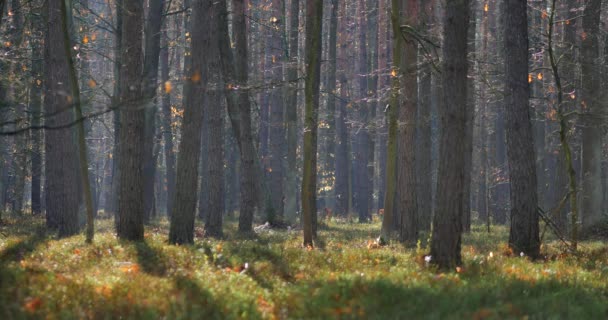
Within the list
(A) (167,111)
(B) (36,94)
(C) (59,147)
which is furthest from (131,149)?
(A) (167,111)

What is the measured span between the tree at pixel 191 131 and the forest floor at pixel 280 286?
279 centimetres

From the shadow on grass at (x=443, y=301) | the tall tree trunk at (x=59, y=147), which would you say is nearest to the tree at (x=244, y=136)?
the tall tree trunk at (x=59, y=147)

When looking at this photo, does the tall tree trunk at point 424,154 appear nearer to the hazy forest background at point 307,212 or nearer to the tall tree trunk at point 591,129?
the hazy forest background at point 307,212

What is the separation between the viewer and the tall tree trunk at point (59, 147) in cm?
1789

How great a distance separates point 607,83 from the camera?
24.7 metres

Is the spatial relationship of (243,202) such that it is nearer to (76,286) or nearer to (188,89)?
(188,89)

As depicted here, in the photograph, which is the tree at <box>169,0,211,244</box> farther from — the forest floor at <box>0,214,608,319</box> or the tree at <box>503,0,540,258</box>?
the tree at <box>503,0,540,258</box>

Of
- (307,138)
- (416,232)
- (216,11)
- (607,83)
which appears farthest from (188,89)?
(607,83)

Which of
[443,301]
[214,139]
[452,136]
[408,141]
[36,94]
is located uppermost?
[36,94]

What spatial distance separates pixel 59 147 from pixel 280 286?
37.9 feet

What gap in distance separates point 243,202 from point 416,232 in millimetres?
7226

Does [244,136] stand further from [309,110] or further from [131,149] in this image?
[131,149]

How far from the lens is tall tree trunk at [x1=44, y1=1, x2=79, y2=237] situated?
1789 centimetres

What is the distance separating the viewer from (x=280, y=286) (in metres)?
9.19
